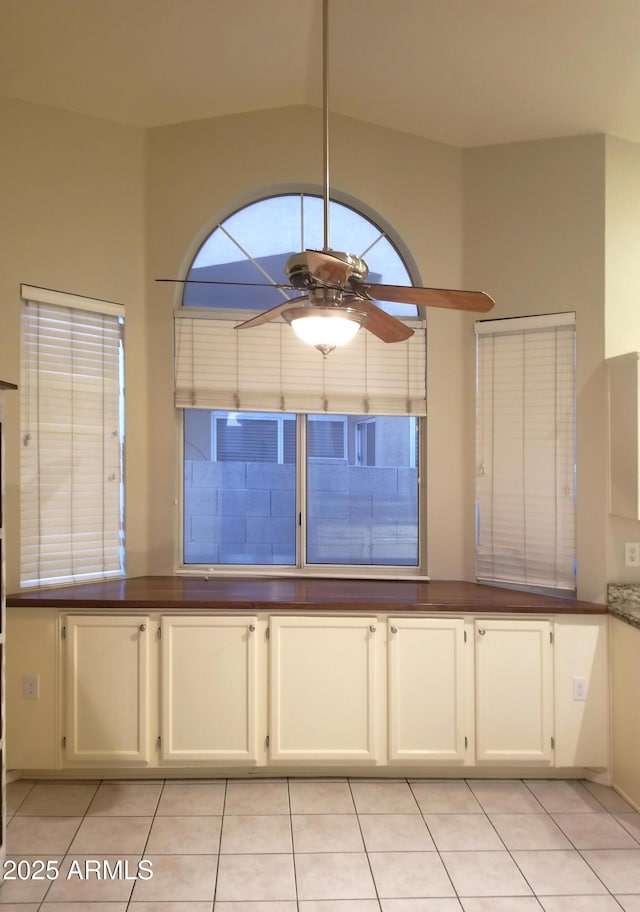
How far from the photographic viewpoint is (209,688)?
120 inches

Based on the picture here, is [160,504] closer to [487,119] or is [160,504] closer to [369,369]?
[369,369]

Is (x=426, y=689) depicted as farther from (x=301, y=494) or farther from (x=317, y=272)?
(x=317, y=272)

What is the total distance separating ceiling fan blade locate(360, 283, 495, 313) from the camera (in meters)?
1.88

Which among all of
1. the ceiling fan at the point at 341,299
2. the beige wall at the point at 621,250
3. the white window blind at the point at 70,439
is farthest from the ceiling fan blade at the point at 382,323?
the white window blind at the point at 70,439

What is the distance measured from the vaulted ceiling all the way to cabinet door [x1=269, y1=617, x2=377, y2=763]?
265 centimetres

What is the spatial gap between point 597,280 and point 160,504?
8.66 feet

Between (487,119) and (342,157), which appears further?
(342,157)

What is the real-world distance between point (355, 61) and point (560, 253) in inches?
55.4

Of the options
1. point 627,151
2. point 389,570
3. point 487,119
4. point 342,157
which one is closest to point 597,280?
point 627,151

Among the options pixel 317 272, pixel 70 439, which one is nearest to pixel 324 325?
pixel 317 272

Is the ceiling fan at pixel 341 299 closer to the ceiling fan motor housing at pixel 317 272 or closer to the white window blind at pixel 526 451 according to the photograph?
the ceiling fan motor housing at pixel 317 272

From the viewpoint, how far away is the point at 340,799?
9.62 feet

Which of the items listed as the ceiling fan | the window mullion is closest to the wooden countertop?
the window mullion

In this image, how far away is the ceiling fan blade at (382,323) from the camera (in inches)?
80.7
